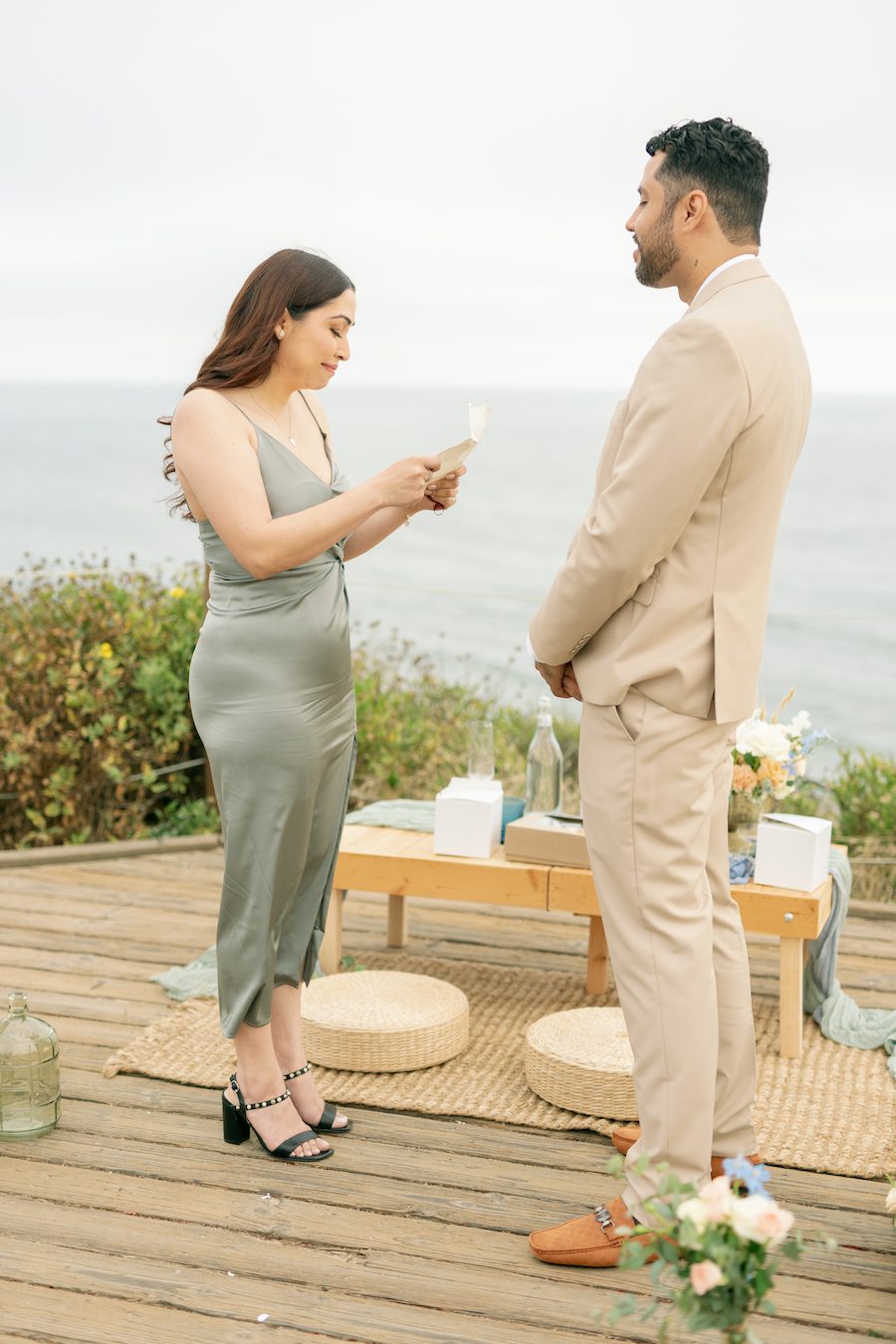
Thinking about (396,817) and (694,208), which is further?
(396,817)

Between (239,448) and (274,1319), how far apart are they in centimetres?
147

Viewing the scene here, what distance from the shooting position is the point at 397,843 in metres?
3.73

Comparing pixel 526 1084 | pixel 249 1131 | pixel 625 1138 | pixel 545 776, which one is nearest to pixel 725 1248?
pixel 625 1138

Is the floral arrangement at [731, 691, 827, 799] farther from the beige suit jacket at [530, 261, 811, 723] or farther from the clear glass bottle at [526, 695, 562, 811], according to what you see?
the beige suit jacket at [530, 261, 811, 723]

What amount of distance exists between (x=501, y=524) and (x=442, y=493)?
37.2 metres

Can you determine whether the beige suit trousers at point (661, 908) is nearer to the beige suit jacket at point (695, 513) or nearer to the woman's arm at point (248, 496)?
the beige suit jacket at point (695, 513)

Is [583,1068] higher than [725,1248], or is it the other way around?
[725,1248]

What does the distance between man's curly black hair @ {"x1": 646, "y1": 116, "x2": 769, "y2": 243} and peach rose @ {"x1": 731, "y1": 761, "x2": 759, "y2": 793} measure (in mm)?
1586

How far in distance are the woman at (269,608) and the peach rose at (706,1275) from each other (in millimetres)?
1398

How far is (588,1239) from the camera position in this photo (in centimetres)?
231

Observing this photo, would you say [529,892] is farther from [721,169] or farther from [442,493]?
[721,169]

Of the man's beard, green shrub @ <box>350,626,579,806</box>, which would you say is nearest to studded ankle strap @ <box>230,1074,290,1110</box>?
the man's beard

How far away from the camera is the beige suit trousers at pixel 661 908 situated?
7.16 ft

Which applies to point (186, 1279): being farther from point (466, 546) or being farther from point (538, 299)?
point (538, 299)
